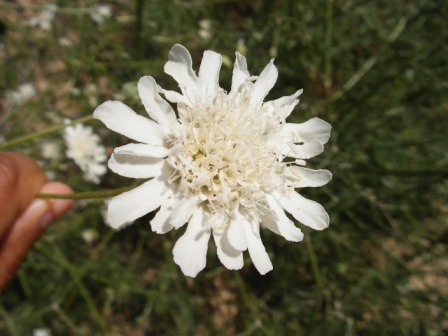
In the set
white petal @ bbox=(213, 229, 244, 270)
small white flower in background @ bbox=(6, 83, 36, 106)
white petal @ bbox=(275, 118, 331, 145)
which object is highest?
white petal @ bbox=(275, 118, 331, 145)

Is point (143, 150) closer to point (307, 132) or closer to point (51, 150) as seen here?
point (307, 132)

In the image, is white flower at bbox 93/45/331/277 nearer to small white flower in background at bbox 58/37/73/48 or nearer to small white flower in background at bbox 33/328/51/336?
small white flower in background at bbox 58/37/73/48

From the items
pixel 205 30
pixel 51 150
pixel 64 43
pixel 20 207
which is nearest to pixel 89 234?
pixel 51 150

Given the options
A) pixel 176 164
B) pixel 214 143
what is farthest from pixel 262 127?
pixel 176 164

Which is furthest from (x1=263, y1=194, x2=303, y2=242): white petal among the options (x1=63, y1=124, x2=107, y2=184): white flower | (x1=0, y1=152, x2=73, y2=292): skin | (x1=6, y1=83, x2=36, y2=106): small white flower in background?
(x1=6, y1=83, x2=36, y2=106): small white flower in background

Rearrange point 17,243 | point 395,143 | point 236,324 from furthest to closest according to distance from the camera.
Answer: point 236,324 < point 395,143 < point 17,243

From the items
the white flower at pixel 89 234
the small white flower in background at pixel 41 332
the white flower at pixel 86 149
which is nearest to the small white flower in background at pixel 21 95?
the white flower at pixel 86 149

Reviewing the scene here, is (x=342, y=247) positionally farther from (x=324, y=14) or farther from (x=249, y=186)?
(x=249, y=186)

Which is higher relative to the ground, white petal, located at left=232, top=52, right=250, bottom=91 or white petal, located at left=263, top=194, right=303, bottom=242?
white petal, located at left=232, top=52, right=250, bottom=91
